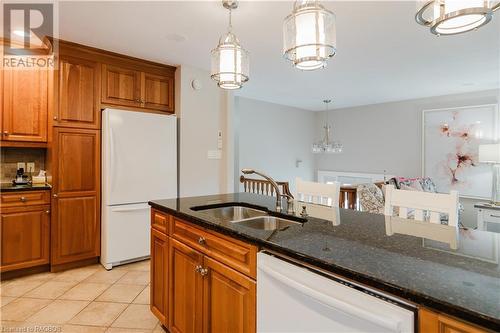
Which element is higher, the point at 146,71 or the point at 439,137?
the point at 146,71

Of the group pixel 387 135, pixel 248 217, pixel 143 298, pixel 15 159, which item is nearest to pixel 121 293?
A: pixel 143 298

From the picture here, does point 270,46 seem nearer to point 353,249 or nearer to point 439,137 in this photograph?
point 353,249

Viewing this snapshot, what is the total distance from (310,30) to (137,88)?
8.64ft

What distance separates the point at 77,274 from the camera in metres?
2.91

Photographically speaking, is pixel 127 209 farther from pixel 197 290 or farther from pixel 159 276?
pixel 197 290

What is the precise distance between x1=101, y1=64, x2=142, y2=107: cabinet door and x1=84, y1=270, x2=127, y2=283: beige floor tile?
73.3 inches

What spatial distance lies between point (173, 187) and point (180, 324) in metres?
1.96

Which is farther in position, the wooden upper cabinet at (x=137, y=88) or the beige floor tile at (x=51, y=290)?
the wooden upper cabinet at (x=137, y=88)

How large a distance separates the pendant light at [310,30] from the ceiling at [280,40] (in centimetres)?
95

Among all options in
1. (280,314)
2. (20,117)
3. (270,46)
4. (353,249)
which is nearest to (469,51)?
(270,46)

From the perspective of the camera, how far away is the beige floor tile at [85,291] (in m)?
2.44

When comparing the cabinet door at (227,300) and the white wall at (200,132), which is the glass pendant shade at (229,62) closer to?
the cabinet door at (227,300)

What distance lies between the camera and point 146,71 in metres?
3.44

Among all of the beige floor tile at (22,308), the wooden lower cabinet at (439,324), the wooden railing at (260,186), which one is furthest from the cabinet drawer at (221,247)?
the wooden railing at (260,186)
